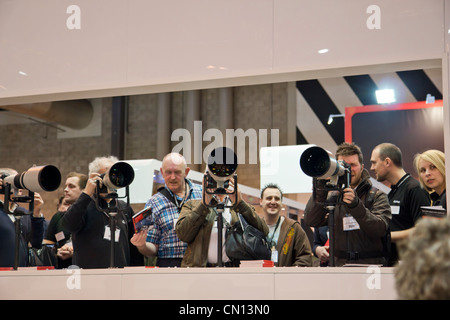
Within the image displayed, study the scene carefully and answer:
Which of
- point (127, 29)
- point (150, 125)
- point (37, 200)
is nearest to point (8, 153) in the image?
point (150, 125)

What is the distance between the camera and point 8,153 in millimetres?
7848

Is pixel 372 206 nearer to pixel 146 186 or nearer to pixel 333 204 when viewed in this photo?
pixel 333 204

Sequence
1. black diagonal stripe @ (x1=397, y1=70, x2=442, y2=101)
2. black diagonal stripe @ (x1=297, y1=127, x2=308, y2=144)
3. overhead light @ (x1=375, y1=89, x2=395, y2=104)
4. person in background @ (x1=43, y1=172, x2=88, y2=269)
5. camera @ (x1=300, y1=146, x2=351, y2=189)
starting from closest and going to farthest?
1. camera @ (x1=300, y1=146, x2=351, y2=189)
2. person in background @ (x1=43, y1=172, x2=88, y2=269)
3. overhead light @ (x1=375, y1=89, x2=395, y2=104)
4. black diagonal stripe @ (x1=397, y1=70, x2=442, y2=101)
5. black diagonal stripe @ (x1=297, y1=127, x2=308, y2=144)

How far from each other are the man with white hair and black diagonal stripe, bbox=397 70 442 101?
11.0 ft

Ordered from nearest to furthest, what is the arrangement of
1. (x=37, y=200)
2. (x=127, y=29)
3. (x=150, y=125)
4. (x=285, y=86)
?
(x=127, y=29) → (x=37, y=200) → (x=285, y=86) → (x=150, y=125)

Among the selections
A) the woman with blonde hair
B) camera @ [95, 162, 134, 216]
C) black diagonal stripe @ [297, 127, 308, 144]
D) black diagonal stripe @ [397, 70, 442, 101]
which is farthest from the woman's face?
black diagonal stripe @ [297, 127, 308, 144]

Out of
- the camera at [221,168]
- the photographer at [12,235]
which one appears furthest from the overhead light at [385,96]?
the photographer at [12,235]

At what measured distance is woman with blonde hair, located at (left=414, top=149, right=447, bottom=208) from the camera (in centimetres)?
347

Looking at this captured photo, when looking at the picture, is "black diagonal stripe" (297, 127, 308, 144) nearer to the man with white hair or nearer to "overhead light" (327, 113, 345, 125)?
"overhead light" (327, 113, 345, 125)

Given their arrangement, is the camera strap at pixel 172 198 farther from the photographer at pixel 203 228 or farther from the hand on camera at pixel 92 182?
the hand on camera at pixel 92 182

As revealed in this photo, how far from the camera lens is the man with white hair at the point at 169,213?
3373mm

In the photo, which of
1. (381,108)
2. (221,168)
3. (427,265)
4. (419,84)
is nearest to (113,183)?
(221,168)

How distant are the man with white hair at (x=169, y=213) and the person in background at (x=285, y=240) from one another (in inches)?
20.2

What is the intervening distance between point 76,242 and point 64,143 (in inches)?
169
